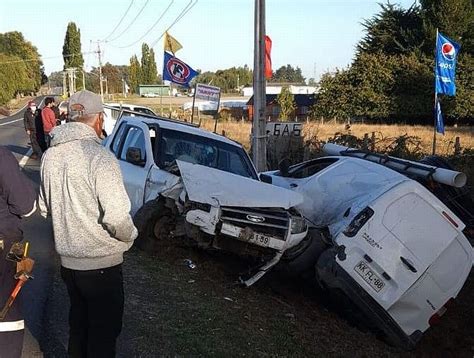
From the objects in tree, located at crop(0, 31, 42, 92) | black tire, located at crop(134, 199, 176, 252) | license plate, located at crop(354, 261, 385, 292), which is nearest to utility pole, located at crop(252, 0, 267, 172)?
black tire, located at crop(134, 199, 176, 252)

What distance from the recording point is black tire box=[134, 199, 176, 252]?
7711 mm

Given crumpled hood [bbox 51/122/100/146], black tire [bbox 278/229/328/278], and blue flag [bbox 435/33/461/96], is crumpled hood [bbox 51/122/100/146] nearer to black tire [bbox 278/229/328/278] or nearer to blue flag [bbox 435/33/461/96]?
black tire [bbox 278/229/328/278]

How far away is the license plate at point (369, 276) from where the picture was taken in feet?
20.7

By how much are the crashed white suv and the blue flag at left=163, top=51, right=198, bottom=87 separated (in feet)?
45.1

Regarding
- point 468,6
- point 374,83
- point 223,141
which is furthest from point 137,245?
point 468,6

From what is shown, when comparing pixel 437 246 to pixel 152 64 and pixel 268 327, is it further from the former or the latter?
pixel 152 64

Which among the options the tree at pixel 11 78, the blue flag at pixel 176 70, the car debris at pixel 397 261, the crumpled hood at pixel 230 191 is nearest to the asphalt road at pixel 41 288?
the crumpled hood at pixel 230 191

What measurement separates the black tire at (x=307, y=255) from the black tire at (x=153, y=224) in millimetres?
1573

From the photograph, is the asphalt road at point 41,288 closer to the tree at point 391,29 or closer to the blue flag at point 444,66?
the blue flag at point 444,66

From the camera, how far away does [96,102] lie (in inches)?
146

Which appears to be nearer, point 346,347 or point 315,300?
point 346,347

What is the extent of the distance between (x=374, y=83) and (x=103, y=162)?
168 ft

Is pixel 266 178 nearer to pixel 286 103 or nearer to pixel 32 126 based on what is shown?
pixel 32 126

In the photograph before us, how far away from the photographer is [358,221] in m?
6.56
